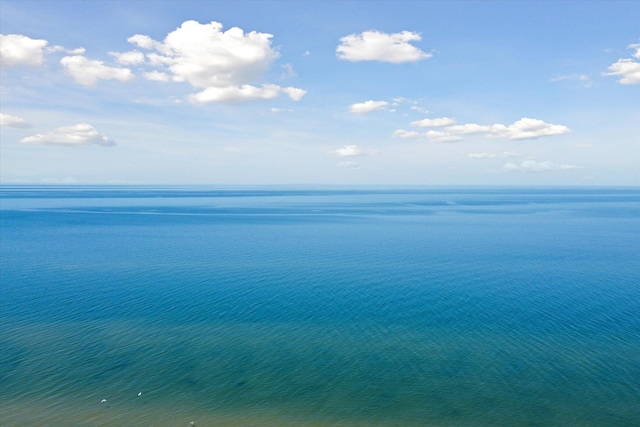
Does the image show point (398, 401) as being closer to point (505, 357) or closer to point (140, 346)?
point (505, 357)

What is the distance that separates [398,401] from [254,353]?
43.5 ft

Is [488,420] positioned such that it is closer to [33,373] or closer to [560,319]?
[560,319]

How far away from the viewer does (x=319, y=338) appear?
39.1 meters

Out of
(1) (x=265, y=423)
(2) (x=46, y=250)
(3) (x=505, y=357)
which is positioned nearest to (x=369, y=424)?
(1) (x=265, y=423)

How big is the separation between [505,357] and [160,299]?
38.6 meters

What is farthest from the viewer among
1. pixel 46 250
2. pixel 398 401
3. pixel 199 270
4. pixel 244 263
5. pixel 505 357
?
pixel 46 250

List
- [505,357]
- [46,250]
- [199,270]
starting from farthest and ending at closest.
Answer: [46,250] < [199,270] < [505,357]

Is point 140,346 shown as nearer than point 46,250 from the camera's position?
Yes

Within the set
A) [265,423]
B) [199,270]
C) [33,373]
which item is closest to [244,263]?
[199,270]

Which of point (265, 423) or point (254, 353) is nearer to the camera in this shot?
point (265, 423)

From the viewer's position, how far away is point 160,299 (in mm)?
50281

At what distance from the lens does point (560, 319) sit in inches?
1713

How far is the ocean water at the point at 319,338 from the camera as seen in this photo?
2791 cm

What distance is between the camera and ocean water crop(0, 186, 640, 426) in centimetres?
2791
